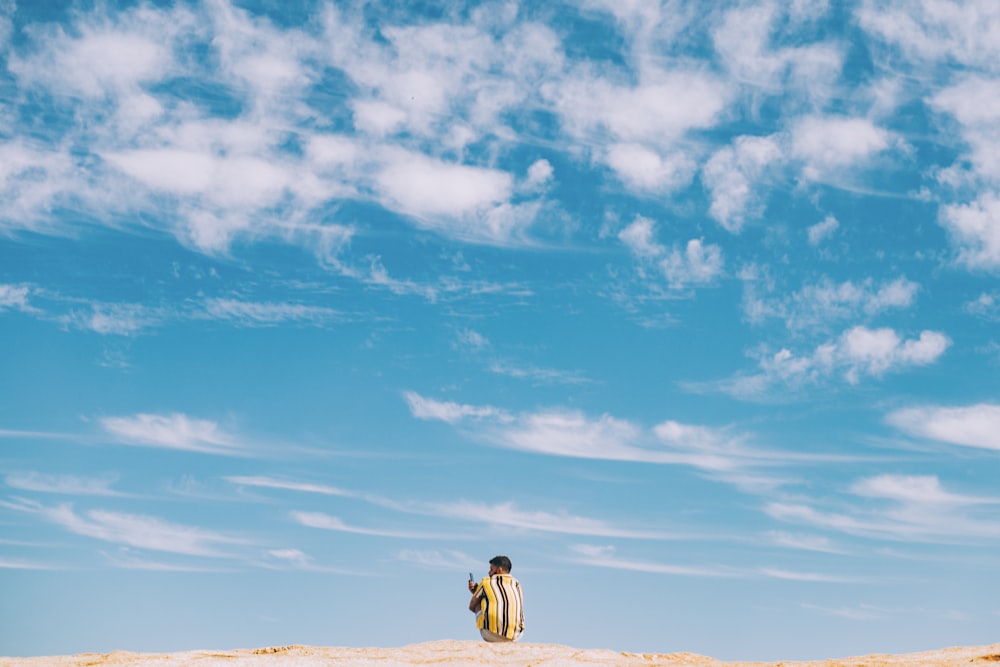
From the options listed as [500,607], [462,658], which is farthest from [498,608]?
[462,658]

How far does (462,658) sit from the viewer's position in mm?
16906

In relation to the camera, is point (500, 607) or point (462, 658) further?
point (500, 607)

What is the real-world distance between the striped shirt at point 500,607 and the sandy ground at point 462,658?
1131 mm

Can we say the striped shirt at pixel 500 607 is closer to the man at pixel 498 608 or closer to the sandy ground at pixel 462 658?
the man at pixel 498 608

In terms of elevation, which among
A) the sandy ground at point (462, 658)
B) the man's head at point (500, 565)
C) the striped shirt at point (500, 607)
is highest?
the man's head at point (500, 565)

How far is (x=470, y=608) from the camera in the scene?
66.4ft

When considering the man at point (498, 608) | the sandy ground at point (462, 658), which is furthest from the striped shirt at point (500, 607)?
the sandy ground at point (462, 658)

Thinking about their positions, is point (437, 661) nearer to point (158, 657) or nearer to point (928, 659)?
point (158, 657)

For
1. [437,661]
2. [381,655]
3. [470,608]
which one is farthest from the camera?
[470,608]

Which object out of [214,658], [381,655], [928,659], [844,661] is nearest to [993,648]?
[928,659]

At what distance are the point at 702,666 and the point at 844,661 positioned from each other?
7.76ft

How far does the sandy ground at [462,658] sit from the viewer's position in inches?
639

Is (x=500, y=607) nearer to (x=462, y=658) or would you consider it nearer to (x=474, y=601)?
(x=474, y=601)

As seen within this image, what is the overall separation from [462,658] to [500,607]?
3.00 m
